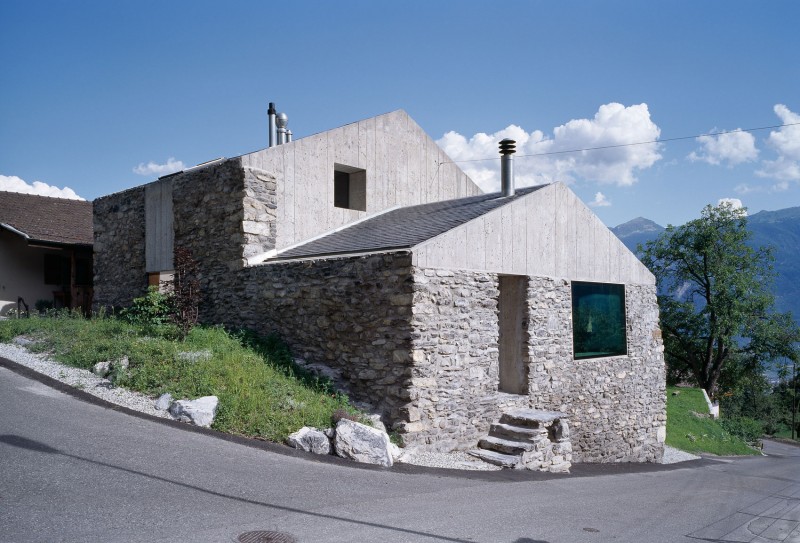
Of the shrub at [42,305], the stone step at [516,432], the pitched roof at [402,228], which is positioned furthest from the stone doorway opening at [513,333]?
the shrub at [42,305]

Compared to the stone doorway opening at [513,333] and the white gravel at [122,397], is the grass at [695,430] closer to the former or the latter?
the stone doorway opening at [513,333]

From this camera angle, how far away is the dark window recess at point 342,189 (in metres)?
14.9

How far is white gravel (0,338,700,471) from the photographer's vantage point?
8.60 m

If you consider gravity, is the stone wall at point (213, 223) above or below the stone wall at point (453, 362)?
above

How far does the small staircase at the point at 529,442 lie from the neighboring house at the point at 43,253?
14.9 m

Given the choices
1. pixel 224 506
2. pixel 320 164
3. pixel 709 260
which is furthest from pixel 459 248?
pixel 709 260

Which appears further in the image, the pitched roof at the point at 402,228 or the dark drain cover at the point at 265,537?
the pitched roof at the point at 402,228

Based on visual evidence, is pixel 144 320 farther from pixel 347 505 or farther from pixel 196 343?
pixel 347 505

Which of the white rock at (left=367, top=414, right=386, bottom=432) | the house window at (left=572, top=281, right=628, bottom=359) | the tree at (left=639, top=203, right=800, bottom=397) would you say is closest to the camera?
the white rock at (left=367, top=414, right=386, bottom=432)

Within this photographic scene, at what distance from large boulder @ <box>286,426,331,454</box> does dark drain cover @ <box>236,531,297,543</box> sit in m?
3.07

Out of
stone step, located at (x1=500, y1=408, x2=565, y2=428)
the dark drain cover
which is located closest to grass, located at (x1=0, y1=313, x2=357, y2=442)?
stone step, located at (x1=500, y1=408, x2=565, y2=428)

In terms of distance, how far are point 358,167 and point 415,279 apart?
229 inches

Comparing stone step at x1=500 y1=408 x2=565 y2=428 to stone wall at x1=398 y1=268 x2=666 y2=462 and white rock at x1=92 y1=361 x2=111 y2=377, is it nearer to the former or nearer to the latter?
stone wall at x1=398 y1=268 x2=666 y2=462

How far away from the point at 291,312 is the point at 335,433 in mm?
3594
